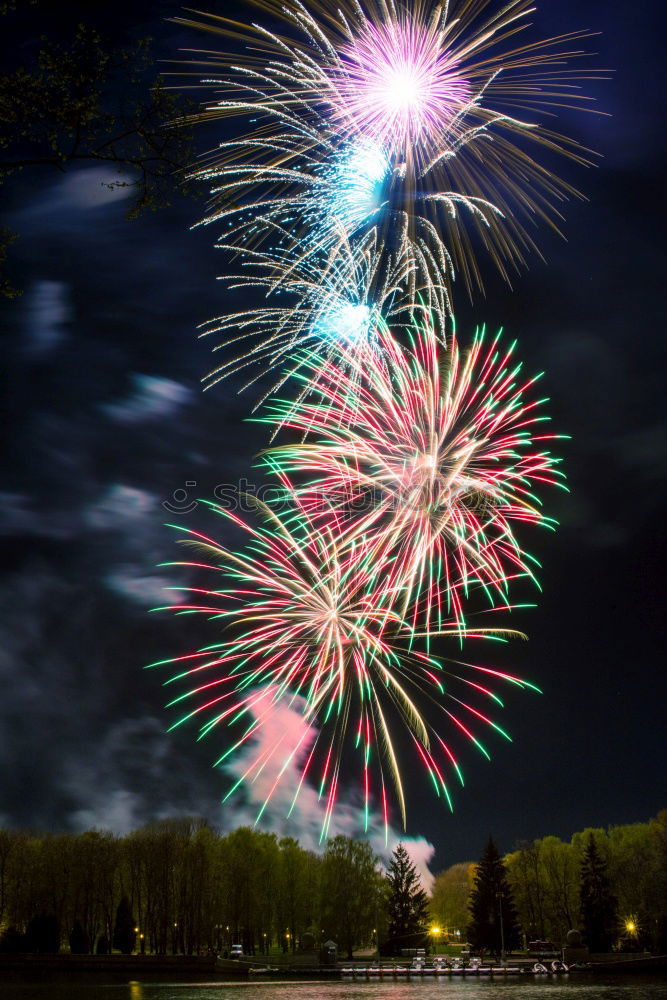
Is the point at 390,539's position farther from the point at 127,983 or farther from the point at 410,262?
the point at 127,983

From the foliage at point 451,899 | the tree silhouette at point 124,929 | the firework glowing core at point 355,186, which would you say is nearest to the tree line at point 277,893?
the tree silhouette at point 124,929

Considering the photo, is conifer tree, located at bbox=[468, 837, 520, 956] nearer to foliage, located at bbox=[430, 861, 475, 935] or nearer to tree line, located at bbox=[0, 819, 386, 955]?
tree line, located at bbox=[0, 819, 386, 955]

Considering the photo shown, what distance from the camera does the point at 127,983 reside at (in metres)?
38.3

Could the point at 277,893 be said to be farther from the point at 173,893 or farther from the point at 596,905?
the point at 596,905

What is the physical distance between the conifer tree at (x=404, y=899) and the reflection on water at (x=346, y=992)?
41.7 meters

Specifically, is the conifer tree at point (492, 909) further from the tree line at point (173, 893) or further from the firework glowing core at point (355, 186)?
the firework glowing core at point (355, 186)

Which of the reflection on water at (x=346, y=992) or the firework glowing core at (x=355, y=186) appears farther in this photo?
the reflection on water at (x=346, y=992)

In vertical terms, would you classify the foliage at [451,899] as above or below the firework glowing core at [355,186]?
below

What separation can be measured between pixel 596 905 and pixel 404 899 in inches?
844

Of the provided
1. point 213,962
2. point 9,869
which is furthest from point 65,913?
point 213,962

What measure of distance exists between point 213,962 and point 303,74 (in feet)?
162

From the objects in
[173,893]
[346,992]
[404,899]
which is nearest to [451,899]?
[404,899]

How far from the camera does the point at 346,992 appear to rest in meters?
31.6

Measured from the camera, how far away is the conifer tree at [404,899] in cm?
7550
